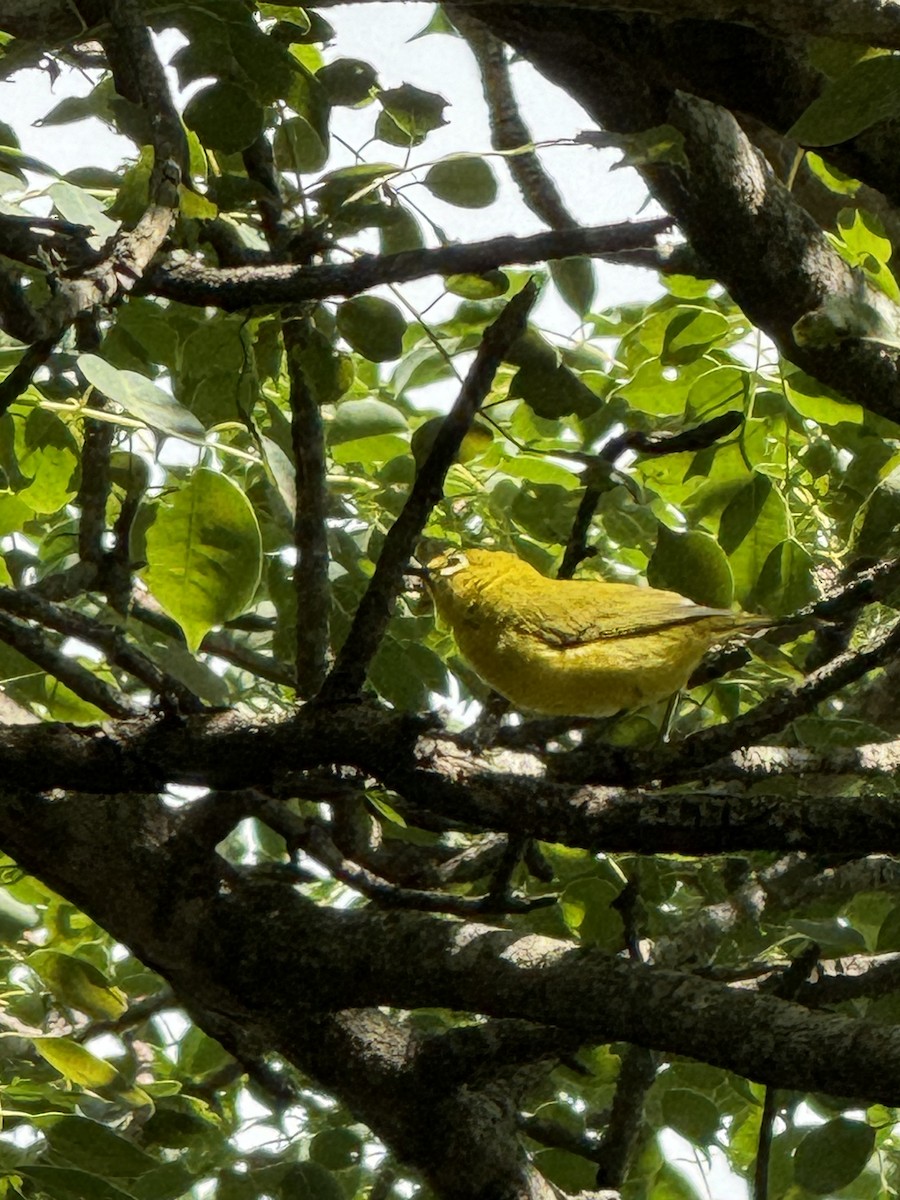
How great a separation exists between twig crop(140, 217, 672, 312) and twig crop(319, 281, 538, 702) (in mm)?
191

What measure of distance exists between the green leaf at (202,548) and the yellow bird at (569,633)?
2.68ft

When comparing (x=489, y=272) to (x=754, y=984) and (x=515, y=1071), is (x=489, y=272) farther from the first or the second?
(x=515, y=1071)

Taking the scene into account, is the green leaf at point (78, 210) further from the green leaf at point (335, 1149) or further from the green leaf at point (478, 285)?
the green leaf at point (335, 1149)

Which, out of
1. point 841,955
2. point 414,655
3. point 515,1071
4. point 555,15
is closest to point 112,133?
point 555,15

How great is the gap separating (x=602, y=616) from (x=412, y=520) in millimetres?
965

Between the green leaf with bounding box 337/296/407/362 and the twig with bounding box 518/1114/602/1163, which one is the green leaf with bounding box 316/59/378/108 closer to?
the green leaf with bounding box 337/296/407/362

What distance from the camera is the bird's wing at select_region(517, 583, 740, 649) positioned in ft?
7.23

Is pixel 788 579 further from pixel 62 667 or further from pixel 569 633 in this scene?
pixel 62 667

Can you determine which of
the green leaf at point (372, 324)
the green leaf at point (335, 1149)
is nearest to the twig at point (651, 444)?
the green leaf at point (372, 324)

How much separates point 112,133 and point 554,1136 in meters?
1.53

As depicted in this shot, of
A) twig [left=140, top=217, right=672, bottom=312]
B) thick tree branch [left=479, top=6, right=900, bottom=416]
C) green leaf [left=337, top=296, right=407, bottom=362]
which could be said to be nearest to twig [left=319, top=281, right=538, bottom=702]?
twig [left=140, top=217, right=672, bottom=312]

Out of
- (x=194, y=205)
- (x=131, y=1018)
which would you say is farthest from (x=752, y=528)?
(x=131, y=1018)

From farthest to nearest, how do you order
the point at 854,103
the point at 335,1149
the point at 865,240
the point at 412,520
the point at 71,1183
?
1. the point at 335,1149
2. the point at 865,240
3. the point at 71,1183
4. the point at 412,520
5. the point at 854,103

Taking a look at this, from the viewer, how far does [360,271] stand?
1525 mm
